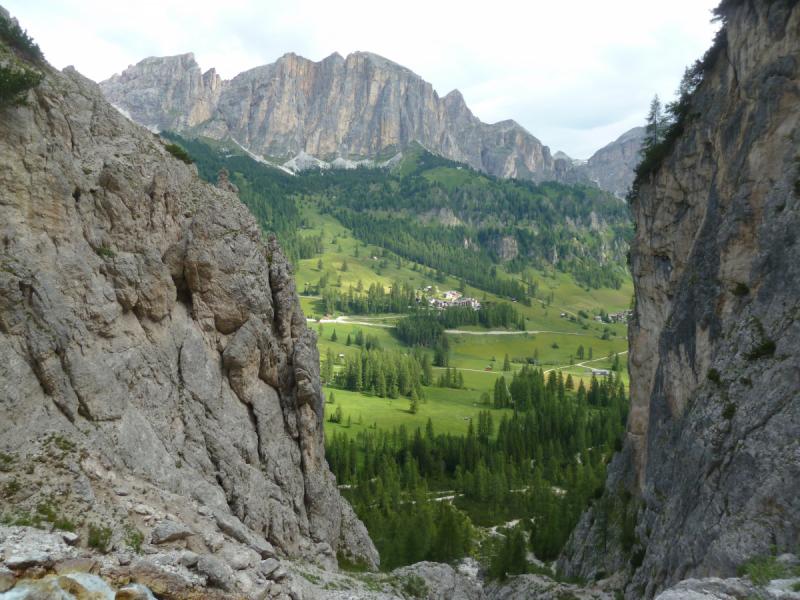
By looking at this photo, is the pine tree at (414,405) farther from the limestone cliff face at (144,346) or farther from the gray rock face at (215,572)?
the gray rock face at (215,572)

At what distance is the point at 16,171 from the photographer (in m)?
25.7

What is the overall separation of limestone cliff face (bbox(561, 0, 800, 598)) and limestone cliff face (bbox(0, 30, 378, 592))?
2510 cm

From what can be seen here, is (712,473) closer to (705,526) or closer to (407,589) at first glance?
(705,526)

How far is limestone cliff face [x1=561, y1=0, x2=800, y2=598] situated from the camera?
22297 mm

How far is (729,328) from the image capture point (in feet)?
96.1

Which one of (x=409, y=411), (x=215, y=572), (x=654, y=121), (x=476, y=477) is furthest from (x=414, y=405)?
(x=215, y=572)

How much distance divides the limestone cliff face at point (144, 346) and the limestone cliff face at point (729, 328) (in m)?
25.1

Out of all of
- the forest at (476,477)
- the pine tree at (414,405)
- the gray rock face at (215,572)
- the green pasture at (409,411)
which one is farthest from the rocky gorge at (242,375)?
the pine tree at (414,405)

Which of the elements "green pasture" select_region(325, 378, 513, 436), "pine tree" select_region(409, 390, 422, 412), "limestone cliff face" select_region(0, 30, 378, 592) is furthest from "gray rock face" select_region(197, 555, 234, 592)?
"pine tree" select_region(409, 390, 422, 412)

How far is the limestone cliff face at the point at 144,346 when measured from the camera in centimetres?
2355

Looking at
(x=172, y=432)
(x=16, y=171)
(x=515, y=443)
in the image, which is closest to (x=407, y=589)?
(x=172, y=432)

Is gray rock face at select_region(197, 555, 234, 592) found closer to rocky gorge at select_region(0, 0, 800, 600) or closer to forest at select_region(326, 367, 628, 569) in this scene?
rocky gorge at select_region(0, 0, 800, 600)

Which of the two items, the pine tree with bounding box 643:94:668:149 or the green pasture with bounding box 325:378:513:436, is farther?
the green pasture with bounding box 325:378:513:436

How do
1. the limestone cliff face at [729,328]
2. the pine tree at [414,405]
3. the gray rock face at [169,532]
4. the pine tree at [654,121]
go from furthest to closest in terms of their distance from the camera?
the pine tree at [414,405], the pine tree at [654,121], the gray rock face at [169,532], the limestone cliff face at [729,328]
